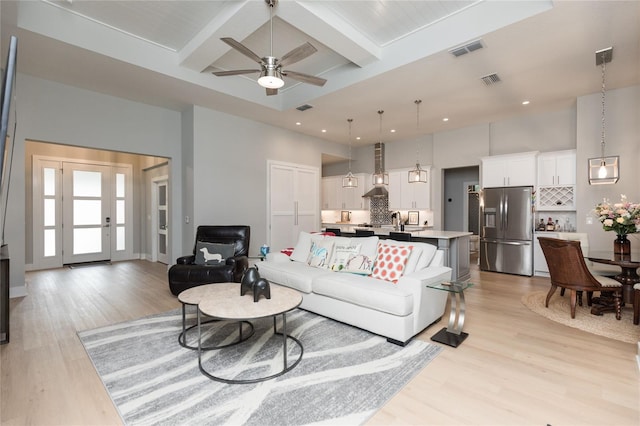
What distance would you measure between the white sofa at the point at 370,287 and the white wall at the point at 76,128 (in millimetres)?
3231

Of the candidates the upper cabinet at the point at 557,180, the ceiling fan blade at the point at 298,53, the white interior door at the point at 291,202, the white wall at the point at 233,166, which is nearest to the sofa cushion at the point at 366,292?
the ceiling fan blade at the point at 298,53

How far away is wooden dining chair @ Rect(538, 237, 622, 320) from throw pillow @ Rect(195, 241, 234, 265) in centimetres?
426

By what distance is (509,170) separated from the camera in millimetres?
5922

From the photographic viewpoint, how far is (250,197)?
20.6 ft

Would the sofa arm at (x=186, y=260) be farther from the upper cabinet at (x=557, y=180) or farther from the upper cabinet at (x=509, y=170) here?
the upper cabinet at (x=557, y=180)

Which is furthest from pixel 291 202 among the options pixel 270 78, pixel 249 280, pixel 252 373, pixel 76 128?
pixel 252 373

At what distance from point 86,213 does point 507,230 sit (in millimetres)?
9003

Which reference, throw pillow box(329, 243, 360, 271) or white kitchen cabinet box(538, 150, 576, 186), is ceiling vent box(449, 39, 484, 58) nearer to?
throw pillow box(329, 243, 360, 271)

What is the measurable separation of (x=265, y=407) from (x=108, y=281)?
15.3 ft

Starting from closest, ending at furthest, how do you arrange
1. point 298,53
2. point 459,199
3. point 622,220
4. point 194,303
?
point 194,303, point 298,53, point 622,220, point 459,199

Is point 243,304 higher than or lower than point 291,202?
lower

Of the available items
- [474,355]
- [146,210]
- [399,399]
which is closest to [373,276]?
[474,355]

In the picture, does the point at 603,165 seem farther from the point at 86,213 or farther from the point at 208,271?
the point at 86,213

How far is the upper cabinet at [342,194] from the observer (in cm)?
862
